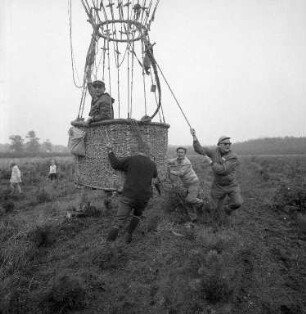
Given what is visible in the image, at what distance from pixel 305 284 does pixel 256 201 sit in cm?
521

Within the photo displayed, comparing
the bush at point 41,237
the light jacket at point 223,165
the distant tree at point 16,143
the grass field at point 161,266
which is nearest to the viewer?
the grass field at point 161,266

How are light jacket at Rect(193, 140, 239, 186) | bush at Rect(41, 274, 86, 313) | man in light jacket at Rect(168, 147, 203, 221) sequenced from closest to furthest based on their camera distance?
bush at Rect(41, 274, 86, 313) → light jacket at Rect(193, 140, 239, 186) → man in light jacket at Rect(168, 147, 203, 221)

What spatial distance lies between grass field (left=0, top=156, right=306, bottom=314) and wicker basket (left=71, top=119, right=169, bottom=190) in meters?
1.02

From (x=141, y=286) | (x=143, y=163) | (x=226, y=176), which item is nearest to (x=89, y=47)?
(x=143, y=163)

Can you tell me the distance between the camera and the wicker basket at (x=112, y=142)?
4879 mm

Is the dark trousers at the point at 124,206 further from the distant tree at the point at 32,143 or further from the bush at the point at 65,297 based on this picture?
the distant tree at the point at 32,143

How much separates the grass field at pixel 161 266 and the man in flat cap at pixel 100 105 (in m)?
2.23

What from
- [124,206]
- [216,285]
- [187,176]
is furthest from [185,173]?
[216,285]

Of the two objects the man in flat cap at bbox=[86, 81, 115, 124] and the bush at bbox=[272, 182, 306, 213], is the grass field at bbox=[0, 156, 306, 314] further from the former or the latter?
the man in flat cap at bbox=[86, 81, 115, 124]

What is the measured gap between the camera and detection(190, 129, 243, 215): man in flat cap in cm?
563

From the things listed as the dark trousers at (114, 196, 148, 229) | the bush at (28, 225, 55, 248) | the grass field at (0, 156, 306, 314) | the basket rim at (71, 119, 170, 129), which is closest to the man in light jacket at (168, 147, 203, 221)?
the grass field at (0, 156, 306, 314)

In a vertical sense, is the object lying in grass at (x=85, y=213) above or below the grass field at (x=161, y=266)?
above

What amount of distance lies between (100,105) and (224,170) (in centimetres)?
283

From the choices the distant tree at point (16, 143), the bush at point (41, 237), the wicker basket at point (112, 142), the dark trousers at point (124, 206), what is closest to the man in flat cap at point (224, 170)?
the wicker basket at point (112, 142)
